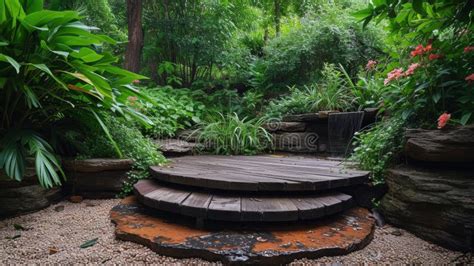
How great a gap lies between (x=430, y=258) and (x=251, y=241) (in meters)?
0.92

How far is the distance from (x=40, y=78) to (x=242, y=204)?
1.77 metres

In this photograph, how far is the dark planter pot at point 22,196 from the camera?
2.06 meters

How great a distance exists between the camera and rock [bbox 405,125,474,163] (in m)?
1.68

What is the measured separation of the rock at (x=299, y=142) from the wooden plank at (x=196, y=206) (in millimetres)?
2142

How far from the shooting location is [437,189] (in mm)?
1706

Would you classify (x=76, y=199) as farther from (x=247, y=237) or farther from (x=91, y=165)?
(x=247, y=237)

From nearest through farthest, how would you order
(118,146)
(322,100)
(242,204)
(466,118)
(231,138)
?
(466,118), (242,204), (118,146), (231,138), (322,100)

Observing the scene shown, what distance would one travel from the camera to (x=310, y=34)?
4777mm

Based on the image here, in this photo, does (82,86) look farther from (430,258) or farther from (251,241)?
(430,258)

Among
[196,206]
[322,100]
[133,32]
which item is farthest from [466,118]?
[133,32]

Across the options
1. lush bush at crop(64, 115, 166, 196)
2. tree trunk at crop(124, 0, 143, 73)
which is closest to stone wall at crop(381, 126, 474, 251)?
lush bush at crop(64, 115, 166, 196)

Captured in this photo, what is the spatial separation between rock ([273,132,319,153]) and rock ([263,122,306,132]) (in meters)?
0.05

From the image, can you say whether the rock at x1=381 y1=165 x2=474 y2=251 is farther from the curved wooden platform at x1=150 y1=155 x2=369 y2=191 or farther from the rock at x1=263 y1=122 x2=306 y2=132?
the rock at x1=263 y1=122 x2=306 y2=132

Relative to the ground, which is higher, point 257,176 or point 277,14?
point 277,14
